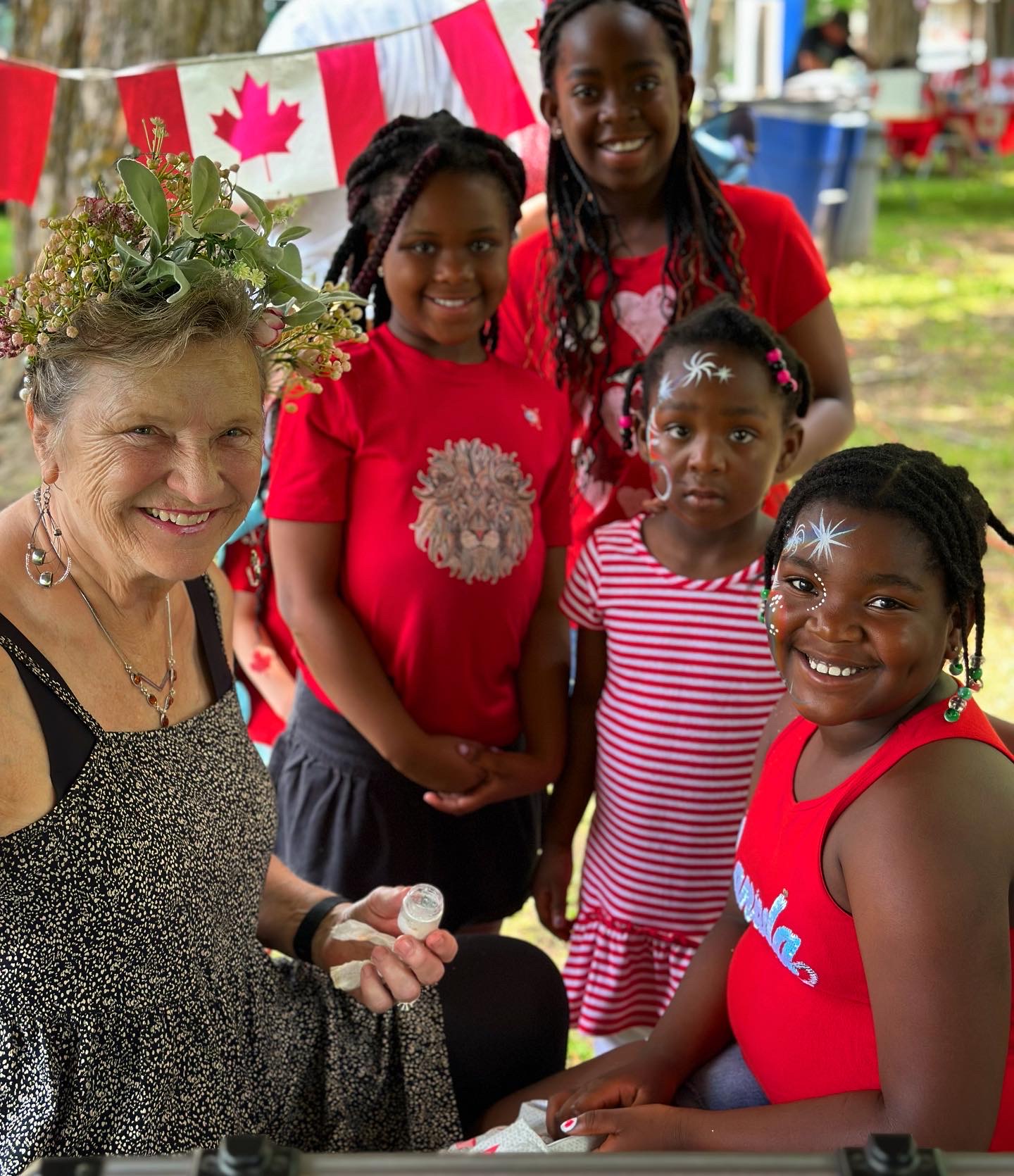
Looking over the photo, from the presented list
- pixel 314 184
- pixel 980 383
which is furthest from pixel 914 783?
pixel 980 383

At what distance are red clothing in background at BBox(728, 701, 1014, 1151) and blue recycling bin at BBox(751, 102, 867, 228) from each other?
32.6 feet

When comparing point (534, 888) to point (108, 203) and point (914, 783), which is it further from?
point (108, 203)

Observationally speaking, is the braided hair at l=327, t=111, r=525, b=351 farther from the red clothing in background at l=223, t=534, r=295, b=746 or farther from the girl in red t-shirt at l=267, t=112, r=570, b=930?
the red clothing in background at l=223, t=534, r=295, b=746

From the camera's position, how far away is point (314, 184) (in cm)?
363

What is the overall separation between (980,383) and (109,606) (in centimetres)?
808

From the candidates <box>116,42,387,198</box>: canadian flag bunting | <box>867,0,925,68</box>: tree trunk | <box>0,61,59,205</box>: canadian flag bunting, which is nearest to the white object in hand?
<box>116,42,387,198</box>: canadian flag bunting

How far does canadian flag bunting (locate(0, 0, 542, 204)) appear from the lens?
3.45 metres

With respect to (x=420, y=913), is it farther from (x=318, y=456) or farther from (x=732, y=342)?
(x=732, y=342)

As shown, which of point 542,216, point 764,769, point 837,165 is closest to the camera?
point 764,769

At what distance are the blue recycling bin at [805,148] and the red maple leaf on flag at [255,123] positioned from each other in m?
8.05

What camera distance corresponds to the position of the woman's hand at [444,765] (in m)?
2.57

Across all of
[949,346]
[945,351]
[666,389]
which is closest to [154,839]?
[666,389]

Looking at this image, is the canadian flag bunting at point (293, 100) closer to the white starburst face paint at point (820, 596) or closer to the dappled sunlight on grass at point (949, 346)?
the white starburst face paint at point (820, 596)

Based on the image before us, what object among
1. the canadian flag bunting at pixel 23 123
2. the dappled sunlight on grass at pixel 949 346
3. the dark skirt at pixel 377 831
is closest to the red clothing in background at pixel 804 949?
the dark skirt at pixel 377 831
